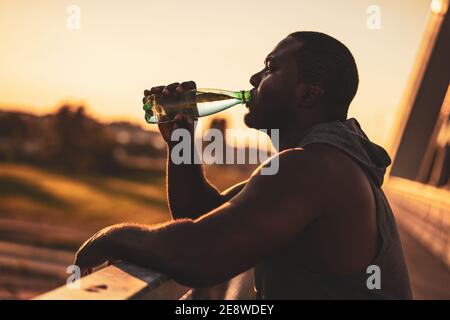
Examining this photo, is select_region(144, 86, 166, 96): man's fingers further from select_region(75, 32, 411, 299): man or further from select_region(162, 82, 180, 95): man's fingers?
select_region(75, 32, 411, 299): man

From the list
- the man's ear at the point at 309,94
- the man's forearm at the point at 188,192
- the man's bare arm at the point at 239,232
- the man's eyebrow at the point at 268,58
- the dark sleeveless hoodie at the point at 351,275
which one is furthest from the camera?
the man's forearm at the point at 188,192

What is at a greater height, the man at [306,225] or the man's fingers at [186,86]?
the man's fingers at [186,86]

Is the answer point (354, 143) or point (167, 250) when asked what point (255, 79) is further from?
point (167, 250)

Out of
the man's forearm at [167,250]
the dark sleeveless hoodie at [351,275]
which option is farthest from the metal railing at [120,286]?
the dark sleeveless hoodie at [351,275]

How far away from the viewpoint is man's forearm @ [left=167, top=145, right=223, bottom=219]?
2.87 metres

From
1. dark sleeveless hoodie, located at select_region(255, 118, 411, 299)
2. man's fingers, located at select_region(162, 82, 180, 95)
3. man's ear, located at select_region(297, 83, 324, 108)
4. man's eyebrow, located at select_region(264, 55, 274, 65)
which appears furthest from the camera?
man's fingers, located at select_region(162, 82, 180, 95)

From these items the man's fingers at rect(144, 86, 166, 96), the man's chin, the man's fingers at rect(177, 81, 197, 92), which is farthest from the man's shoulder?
the man's fingers at rect(144, 86, 166, 96)

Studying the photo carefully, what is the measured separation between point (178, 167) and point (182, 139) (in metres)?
0.15

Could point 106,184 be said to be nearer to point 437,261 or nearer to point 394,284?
point 437,261

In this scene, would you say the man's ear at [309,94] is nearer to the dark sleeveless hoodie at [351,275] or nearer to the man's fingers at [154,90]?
the dark sleeveless hoodie at [351,275]

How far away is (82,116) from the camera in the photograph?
92750 millimetres

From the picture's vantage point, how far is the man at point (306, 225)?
169 cm

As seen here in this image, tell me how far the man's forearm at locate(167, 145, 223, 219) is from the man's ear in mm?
737
